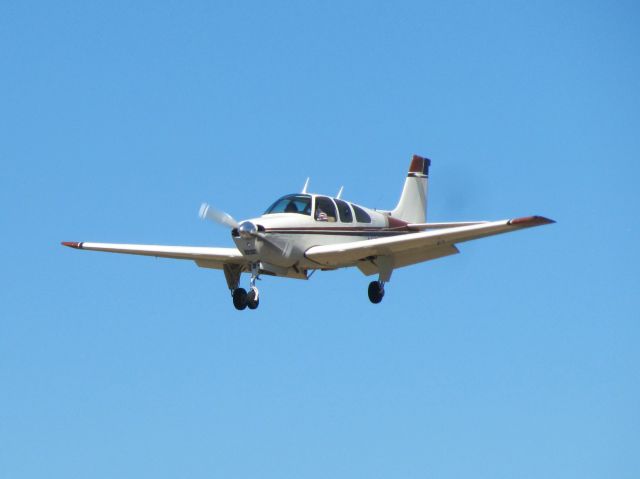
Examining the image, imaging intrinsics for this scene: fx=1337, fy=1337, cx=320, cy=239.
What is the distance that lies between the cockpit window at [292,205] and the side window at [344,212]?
1.01m

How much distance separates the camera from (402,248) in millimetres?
31391

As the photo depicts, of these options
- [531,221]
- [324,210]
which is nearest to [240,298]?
[324,210]

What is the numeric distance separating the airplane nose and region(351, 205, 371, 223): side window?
3620 millimetres

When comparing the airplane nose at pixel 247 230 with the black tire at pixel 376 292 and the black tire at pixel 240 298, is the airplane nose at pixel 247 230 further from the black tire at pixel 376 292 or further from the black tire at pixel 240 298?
the black tire at pixel 376 292

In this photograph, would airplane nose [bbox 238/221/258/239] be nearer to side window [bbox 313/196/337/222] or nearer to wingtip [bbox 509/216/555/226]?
side window [bbox 313/196/337/222]

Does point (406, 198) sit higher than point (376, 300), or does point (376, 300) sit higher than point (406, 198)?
point (406, 198)

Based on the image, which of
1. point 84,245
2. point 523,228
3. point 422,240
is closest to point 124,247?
point 84,245

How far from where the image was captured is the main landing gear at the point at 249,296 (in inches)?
1185

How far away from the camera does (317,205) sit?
31.4 m

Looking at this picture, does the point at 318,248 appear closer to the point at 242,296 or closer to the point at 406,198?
the point at 242,296

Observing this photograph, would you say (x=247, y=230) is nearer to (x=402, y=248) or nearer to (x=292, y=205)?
(x=292, y=205)

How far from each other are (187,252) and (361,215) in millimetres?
4342

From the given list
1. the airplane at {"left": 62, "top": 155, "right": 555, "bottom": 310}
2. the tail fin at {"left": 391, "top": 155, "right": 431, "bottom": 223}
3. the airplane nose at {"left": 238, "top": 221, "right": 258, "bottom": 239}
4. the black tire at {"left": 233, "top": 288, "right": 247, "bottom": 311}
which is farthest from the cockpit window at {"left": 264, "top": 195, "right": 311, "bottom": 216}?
the tail fin at {"left": 391, "top": 155, "right": 431, "bottom": 223}

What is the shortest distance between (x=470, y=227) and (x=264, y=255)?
15.3 ft
